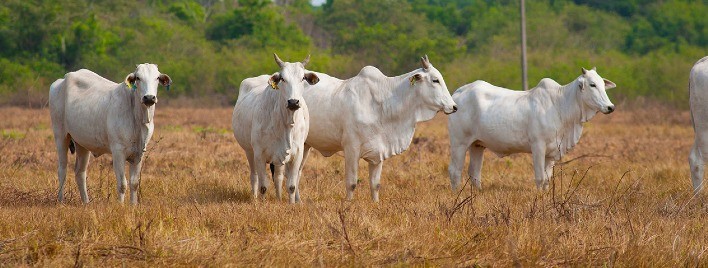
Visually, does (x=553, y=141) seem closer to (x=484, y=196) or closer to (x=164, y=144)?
(x=484, y=196)

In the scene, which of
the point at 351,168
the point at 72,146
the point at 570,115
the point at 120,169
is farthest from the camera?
the point at 570,115

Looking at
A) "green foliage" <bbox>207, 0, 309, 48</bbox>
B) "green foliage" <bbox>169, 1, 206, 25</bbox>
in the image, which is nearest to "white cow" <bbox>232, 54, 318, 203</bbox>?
"green foliage" <bbox>207, 0, 309, 48</bbox>

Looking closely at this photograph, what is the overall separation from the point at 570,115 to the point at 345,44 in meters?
28.7

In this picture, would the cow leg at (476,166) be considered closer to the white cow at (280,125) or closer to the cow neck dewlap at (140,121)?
the white cow at (280,125)

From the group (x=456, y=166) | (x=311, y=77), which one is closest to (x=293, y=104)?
(x=311, y=77)

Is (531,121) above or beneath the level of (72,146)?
beneath

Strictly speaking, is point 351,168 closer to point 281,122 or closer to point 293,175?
point 293,175

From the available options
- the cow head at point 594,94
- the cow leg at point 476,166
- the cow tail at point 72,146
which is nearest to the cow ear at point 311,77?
the cow tail at point 72,146

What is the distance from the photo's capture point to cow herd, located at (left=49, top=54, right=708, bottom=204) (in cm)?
874

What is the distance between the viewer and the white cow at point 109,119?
863 cm

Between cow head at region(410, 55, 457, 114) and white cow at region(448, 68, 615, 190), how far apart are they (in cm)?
135

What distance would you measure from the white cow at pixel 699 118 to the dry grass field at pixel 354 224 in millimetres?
334

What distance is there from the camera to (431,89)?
956 cm

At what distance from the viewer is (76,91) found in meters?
9.43
